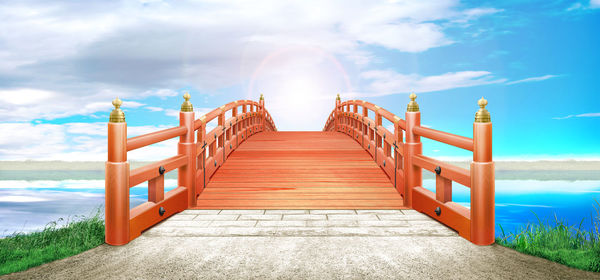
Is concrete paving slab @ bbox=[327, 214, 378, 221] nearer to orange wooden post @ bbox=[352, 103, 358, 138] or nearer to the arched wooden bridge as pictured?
the arched wooden bridge

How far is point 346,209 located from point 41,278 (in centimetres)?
372

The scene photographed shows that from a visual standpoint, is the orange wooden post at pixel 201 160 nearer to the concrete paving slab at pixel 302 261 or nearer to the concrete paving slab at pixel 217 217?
the concrete paving slab at pixel 217 217

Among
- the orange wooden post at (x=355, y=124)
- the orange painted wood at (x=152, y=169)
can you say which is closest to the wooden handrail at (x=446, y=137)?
the orange painted wood at (x=152, y=169)

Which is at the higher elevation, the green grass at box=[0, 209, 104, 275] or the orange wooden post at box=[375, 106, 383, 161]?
the orange wooden post at box=[375, 106, 383, 161]

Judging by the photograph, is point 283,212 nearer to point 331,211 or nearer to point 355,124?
point 331,211

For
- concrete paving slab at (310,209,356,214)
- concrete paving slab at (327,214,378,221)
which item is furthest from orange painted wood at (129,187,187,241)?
concrete paving slab at (327,214,378,221)

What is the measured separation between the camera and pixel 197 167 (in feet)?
20.6

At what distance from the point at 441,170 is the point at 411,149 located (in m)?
1.07

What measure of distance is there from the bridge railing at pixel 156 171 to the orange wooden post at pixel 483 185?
11.5ft

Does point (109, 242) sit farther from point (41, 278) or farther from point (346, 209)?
point (346, 209)

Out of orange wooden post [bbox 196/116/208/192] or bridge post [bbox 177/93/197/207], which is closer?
bridge post [bbox 177/93/197/207]

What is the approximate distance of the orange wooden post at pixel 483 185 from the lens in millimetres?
3836

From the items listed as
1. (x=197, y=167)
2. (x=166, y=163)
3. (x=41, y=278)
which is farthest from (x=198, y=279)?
(x=197, y=167)

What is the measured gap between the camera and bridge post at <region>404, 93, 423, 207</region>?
5.66 meters
